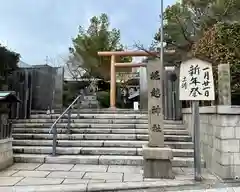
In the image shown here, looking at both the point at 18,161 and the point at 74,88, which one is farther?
the point at 74,88

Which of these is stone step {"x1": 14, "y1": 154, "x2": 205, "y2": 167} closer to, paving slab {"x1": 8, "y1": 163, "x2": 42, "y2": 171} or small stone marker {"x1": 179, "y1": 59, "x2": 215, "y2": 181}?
paving slab {"x1": 8, "y1": 163, "x2": 42, "y2": 171}

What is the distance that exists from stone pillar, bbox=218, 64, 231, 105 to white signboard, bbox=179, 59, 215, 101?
0.54 m

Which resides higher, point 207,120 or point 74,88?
point 74,88

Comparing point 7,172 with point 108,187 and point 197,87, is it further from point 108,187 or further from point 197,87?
point 197,87

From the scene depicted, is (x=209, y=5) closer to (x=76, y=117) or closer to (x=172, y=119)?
(x=172, y=119)

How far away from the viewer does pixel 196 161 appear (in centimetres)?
561

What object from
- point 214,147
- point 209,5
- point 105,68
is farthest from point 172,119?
point 105,68

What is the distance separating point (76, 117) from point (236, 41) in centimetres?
573

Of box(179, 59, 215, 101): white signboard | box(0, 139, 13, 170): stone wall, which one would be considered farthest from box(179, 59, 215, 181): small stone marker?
box(0, 139, 13, 170): stone wall

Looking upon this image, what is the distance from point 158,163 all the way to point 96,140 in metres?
2.97

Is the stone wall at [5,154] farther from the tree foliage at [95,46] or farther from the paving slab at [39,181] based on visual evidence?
the tree foliage at [95,46]

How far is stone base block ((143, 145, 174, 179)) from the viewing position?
5.87 m

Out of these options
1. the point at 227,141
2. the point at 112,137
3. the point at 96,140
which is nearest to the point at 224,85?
the point at 227,141

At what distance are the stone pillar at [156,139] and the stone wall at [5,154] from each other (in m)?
3.13
